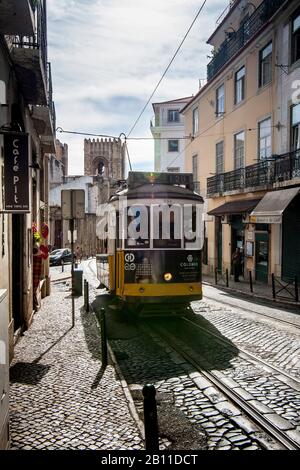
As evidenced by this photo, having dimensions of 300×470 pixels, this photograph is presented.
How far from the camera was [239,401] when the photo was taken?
17.4 ft

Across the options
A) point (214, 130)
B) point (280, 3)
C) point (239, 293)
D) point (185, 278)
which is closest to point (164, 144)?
point (214, 130)

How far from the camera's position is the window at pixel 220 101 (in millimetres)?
24562

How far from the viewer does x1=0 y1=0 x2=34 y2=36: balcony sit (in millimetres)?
5633

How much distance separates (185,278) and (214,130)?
17874 millimetres

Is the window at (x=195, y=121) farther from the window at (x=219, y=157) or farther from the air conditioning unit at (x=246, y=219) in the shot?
the air conditioning unit at (x=246, y=219)

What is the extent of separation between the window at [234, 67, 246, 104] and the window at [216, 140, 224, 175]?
9.51ft

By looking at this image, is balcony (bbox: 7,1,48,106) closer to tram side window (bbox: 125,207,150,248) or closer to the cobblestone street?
tram side window (bbox: 125,207,150,248)

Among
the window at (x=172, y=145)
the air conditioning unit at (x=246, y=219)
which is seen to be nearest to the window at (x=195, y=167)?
the air conditioning unit at (x=246, y=219)

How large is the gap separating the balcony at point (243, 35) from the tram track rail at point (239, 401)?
15900 millimetres

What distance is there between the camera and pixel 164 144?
46375 mm

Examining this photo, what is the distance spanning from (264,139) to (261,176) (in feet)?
6.09

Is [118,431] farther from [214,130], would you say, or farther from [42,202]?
[214,130]

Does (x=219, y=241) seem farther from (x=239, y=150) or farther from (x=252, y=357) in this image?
(x=252, y=357)

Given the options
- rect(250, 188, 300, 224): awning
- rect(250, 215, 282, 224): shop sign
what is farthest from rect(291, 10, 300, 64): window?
rect(250, 215, 282, 224): shop sign
